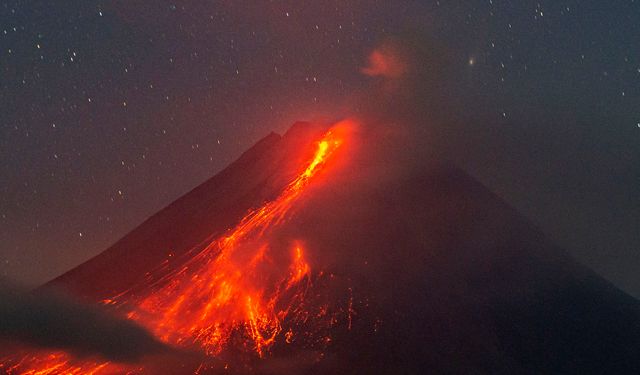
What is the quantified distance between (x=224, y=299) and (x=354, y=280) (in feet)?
20.7

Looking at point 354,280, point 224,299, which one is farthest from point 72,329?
point 354,280

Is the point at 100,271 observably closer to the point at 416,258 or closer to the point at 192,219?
the point at 192,219

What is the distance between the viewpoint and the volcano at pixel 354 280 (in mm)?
29172

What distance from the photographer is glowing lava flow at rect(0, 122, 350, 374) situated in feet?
95.1

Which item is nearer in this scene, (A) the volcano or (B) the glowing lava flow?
(B) the glowing lava flow

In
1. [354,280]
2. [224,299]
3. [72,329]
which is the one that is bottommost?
[354,280]

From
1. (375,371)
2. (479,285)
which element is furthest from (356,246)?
(375,371)

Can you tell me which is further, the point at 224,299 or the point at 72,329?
the point at 72,329

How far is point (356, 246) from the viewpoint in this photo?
3641 centimetres

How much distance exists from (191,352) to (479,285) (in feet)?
55.2

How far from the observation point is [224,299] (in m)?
32.5

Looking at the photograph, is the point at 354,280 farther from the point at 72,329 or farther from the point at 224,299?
the point at 72,329

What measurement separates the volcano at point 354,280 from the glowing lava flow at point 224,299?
0.09 m

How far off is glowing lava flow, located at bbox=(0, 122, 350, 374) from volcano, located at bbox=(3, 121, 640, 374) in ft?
0.30
